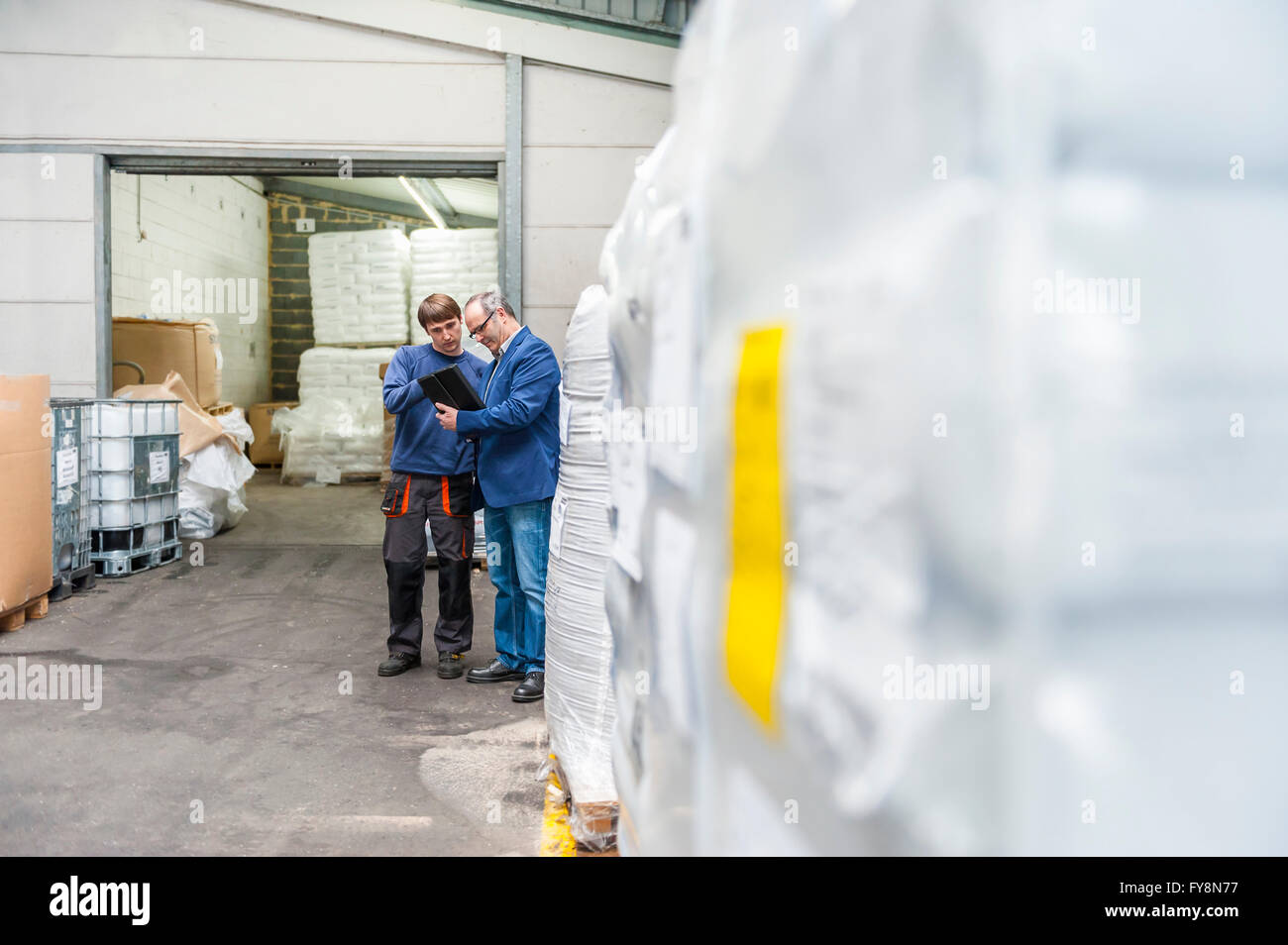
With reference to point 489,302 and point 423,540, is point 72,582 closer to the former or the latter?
point 423,540

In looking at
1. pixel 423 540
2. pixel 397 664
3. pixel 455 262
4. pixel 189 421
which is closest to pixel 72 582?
pixel 189 421

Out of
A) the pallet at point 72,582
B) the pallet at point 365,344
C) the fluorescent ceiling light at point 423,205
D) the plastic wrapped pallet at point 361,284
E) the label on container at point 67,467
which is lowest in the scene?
the pallet at point 72,582

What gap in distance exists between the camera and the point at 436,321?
4078mm

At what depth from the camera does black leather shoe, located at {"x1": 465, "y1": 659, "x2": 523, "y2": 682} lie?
Result: 13.9 feet

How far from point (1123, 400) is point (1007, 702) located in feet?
0.75

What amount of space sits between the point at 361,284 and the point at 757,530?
11.1m

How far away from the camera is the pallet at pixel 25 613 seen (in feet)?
16.5

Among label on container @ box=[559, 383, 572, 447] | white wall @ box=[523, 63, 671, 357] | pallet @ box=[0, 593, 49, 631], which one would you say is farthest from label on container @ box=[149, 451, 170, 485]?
label on container @ box=[559, 383, 572, 447]

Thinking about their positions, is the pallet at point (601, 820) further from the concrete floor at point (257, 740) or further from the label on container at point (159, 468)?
the label on container at point (159, 468)

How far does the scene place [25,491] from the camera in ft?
16.6

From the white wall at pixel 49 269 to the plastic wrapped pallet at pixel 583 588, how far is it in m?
5.06

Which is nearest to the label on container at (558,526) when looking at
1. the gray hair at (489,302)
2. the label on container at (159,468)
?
the gray hair at (489,302)
